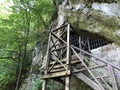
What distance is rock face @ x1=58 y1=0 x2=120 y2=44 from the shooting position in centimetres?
657

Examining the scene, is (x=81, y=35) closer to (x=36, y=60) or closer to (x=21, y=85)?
(x=36, y=60)

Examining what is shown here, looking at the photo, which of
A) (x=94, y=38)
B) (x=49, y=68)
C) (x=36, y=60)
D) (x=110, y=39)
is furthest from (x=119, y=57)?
(x=36, y=60)

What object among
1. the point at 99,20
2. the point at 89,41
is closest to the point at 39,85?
the point at 89,41

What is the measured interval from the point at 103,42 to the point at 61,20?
3134mm

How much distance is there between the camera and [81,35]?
27.3 feet

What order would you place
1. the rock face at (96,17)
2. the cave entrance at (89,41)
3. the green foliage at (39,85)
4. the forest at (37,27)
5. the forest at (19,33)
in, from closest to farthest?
1. the rock face at (96,17)
2. the forest at (37,27)
3. the cave entrance at (89,41)
4. the green foliage at (39,85)
5. the forest at (19,33)

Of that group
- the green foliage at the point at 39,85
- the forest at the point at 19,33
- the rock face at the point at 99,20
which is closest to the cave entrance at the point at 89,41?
the rock face at the point at 99,20

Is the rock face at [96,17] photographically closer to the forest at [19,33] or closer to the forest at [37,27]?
the forest at [37,27]

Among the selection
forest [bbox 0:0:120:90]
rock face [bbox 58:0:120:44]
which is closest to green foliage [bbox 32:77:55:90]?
forest [bbox 0:0:120:90]

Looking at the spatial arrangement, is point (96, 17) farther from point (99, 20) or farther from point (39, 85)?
point (39, 85)

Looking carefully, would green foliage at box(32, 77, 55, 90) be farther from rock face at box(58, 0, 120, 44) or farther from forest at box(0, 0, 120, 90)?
rock face at box(58, 0, 120, 44)

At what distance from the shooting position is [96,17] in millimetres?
6973

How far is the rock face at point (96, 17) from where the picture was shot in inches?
259

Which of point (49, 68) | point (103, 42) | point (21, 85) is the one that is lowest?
point (21, 85)
